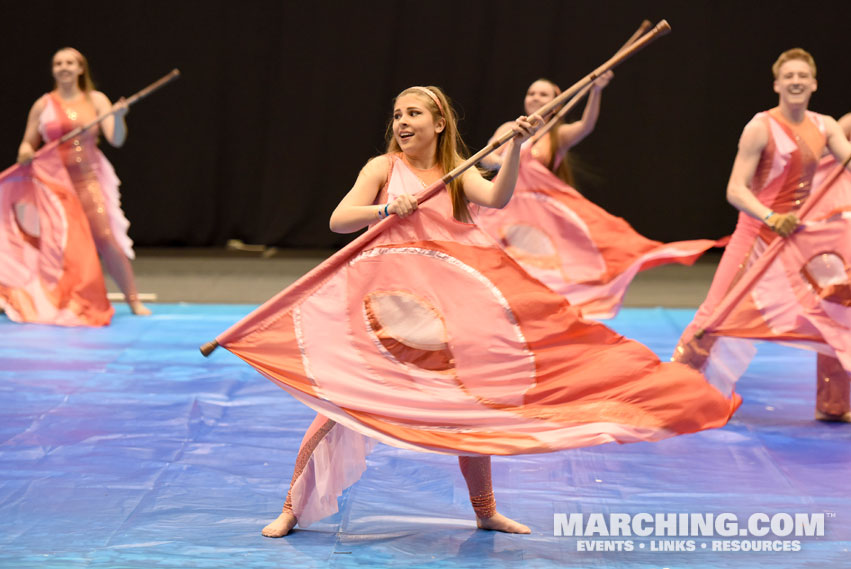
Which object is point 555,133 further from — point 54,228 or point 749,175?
point 54,228

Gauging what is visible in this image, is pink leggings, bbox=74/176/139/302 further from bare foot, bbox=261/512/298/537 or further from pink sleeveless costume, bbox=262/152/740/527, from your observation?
bare foot, bbox=261/512/298/537

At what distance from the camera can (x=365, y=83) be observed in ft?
28.6

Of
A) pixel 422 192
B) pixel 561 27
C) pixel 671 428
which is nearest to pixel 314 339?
pixel 422 192

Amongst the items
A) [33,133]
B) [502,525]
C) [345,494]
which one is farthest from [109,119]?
[502,525]

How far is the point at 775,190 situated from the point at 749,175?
0.14 m

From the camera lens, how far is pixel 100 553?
9.39 feet

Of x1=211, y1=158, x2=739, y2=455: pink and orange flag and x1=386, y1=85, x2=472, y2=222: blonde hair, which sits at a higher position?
x1=386, y1=85, x2=472, y2=222: blonde hair

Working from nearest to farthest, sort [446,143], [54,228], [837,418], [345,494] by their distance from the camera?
[446,143]
[345,494]
[837,418]
[54,228]

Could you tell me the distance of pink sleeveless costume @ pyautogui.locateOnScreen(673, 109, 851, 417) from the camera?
4.21m

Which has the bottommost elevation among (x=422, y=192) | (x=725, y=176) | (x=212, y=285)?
(x=212, y=285)

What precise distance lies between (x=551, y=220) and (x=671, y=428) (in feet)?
10.9

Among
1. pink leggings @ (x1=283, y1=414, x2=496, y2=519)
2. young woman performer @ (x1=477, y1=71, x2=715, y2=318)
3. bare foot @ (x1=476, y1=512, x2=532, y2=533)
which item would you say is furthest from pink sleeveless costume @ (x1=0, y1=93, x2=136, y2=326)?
bare foot @ (x1=476, y1=512, x2=532, y2=533)

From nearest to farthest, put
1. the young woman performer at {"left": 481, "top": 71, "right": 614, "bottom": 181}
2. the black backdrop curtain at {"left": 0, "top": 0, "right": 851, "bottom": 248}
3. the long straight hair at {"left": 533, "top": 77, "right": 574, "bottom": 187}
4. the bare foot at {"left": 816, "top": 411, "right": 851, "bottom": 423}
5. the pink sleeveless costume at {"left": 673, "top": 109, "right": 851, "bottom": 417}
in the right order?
the pink sleeveless costume at {"left": 673, "top": 109, "right": 851, "bottom": 417} < the bare foot at {"left": 816, "top": 411, "right": 851, "bottom": 423} < the young woman performer at {"left": 481, "top": 71, "right": 614, "bottom": 181} < the long straight hair at {"left": 533, "top": 77, "right": 574, "bottom": 187} < the black backdrop curtain at {"left": 0, "top": 0, "right": 851, "bottom": 248}

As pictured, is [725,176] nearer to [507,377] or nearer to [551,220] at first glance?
[551,220]
